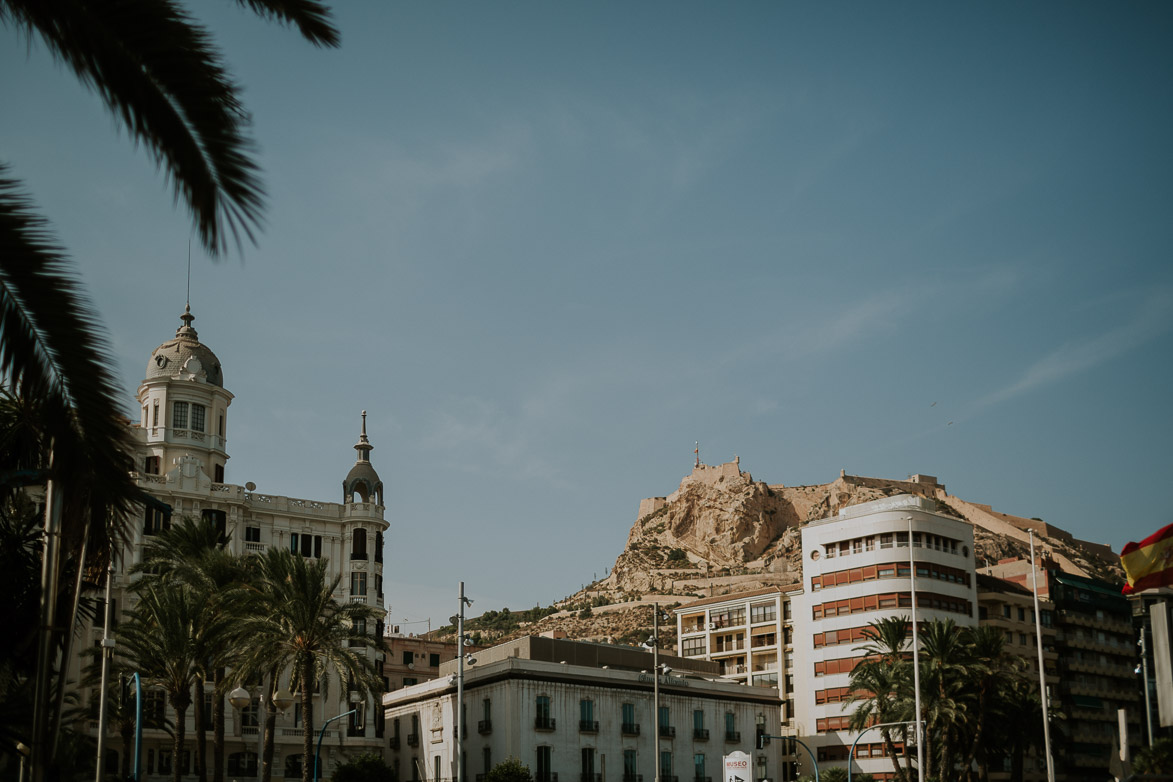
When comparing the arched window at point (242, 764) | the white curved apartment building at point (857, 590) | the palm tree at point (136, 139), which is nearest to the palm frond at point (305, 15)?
the palm tree at point (136, 139)

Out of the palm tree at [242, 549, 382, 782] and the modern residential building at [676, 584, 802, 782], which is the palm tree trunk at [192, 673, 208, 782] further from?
the modern residential building at [676, 584, 802, 782]

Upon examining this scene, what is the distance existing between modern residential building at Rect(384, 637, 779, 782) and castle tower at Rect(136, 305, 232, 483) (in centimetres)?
2046

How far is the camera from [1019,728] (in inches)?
2827

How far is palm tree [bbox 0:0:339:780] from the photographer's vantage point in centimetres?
942

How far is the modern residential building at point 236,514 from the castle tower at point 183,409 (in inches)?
2.5

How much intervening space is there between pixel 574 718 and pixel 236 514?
25.6 m

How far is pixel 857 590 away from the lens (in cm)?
8956

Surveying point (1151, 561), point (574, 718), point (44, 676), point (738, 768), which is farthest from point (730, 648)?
point (44, 676)

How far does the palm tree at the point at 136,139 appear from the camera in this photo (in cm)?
942

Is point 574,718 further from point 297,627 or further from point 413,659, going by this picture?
point 413,659

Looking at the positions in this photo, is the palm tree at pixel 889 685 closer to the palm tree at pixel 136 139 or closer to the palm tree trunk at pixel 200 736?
the palm tree trunk at pixel 200 736

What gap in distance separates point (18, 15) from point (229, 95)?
1760mm

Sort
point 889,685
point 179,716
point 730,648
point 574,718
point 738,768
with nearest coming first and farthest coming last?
point 179,716 → point 738,768 → point 574,718 → point 889,685 → point 730,648

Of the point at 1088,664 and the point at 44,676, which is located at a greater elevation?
the point at 1088,664
